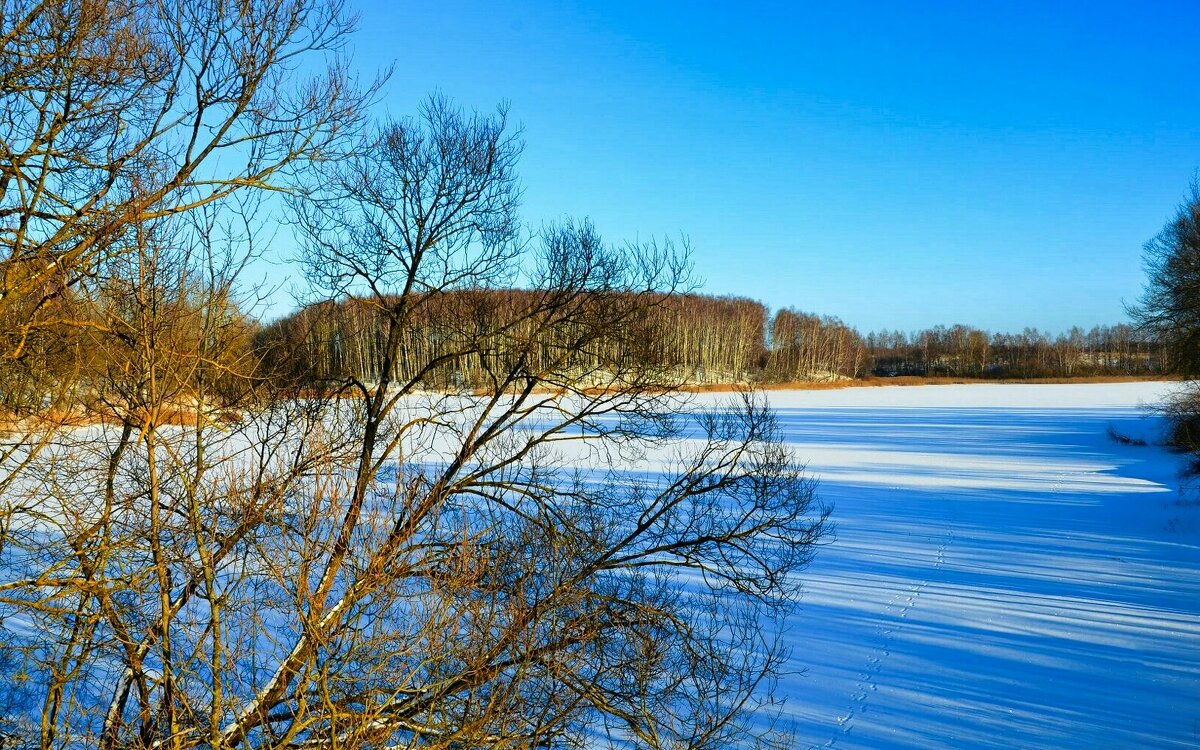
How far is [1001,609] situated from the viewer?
1458 centimetres

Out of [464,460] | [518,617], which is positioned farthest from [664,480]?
[518,617]

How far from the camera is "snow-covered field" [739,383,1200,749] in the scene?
10586mm

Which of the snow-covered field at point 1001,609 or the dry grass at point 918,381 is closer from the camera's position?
the snow-covered field at point 1001,609

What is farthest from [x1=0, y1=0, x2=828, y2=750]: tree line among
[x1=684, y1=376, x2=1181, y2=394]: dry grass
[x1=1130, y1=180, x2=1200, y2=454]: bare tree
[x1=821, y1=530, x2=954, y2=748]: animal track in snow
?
[x1=684, y1=376, x2=1181, y2=394]: dry grass

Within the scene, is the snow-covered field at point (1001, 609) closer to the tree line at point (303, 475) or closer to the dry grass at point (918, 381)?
the tree line at point (303, 475)

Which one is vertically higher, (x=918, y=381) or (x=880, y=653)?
(x=918, y=381)

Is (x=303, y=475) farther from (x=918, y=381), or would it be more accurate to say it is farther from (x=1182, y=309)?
(x=918, y=381)

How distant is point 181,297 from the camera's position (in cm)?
628

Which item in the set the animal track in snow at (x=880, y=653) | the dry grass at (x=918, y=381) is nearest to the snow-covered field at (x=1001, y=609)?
the animal track in snow at (x=880, y=653)

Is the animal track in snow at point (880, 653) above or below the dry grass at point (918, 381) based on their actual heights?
below

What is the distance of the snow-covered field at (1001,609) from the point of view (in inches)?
417

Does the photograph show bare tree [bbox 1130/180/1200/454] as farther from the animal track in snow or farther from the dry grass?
the dry grass

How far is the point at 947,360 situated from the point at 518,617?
385 feet

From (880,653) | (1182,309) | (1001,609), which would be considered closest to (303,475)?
(880,653)
